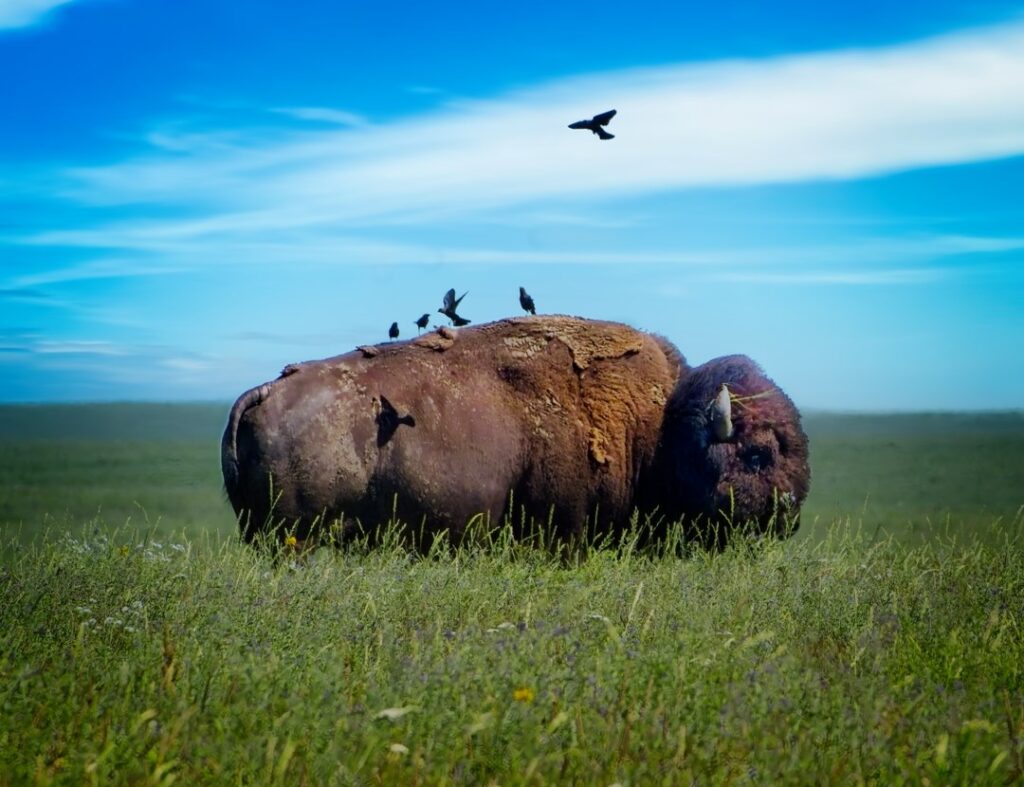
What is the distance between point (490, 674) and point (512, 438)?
4.62 m

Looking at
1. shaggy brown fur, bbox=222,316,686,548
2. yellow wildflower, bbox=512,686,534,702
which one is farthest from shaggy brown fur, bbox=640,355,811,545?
yellow wildflower, bbox=512,686,534,702

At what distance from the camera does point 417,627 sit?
6.43 metres

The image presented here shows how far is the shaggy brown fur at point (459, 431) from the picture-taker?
872cm

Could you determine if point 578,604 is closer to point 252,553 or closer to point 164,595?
point 164,595

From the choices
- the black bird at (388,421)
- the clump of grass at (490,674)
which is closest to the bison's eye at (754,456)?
the clump of grass at (490,674)

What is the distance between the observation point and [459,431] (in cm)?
898

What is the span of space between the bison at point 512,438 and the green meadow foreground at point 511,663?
1.28ft

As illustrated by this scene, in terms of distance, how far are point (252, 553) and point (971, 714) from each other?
16.8 ft

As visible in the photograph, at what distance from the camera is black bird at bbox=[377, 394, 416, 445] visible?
882 cm

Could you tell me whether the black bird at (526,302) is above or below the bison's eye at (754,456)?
above

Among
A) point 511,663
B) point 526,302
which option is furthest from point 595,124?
point 511,663

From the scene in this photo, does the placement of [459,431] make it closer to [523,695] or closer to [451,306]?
[451,306]

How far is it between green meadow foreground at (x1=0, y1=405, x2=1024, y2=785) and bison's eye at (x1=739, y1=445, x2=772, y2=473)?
621mm

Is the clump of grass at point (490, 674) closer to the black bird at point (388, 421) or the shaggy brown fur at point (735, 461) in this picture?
the black bird at point (388, 421)
